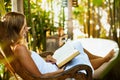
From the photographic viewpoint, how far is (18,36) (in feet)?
7.87

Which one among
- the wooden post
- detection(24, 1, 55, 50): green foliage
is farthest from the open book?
the wooden post

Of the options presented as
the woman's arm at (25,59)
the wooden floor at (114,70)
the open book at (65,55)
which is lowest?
the open book at (65,55)

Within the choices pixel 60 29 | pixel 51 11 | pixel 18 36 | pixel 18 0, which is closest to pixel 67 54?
pixel 18 36

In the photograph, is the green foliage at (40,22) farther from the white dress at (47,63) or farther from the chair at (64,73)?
the chair at (64,73)

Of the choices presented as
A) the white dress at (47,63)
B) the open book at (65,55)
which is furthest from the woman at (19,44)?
the open book at (65,55)

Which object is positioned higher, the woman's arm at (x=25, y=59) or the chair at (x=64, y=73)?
the woman's arm at (x=25, y=59)

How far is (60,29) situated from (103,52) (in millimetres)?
Answer: 1504

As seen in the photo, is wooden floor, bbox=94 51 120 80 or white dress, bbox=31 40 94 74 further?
white dress, bbox=31 40 94 74

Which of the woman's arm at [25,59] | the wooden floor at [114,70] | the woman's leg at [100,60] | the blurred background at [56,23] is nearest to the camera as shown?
the wooden floor at [114,70]

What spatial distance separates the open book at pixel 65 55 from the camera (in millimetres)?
2569

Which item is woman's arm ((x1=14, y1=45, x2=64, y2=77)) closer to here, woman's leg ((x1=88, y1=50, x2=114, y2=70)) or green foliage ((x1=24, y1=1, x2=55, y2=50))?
woman's leg ((x1=88, y1=50, x2=114, y2=70))

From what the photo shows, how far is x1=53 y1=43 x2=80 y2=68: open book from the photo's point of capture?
8.43 ft

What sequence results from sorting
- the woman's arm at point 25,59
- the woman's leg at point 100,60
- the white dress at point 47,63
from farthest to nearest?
the woman's leg at point 100,60 < the white dress at point 47,63 < the woman's arm at point 25,59

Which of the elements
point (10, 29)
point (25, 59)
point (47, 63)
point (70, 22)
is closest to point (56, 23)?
point (70, 22)
